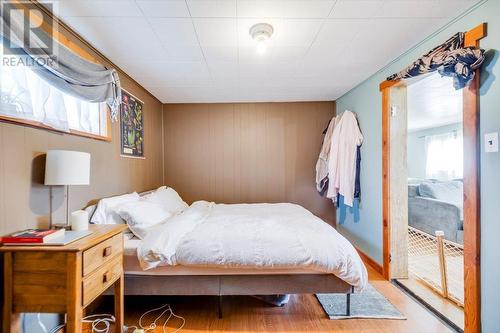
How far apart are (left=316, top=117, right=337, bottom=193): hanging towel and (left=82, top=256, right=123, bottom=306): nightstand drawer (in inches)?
115

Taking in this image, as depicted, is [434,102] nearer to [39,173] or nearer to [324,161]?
[324,161]

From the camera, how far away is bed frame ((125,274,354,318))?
71.9 inches

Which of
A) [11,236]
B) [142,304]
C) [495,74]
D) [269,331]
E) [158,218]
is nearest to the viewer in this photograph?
[11,236]

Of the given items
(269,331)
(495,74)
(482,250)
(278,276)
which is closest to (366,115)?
(495,74)

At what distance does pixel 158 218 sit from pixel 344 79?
2648 mm

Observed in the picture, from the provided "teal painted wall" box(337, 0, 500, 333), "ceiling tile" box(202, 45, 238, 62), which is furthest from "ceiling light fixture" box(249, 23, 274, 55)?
"teal painted wall" box(337, 0, 500, 333)

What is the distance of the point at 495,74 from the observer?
1.43 m

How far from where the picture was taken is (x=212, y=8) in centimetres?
155

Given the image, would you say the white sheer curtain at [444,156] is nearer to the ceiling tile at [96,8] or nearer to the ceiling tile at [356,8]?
the ceiling tile at [356,8]

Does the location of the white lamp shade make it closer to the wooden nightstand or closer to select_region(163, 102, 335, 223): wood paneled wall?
the wooden nightstand

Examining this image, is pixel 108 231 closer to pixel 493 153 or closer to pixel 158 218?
pixel 158 218

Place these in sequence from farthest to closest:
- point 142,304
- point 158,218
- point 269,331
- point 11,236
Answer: point 158,218
point 142,304
point 269,331
point 11,236

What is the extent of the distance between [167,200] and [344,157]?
2353 millimetres

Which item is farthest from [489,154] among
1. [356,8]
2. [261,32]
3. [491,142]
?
[261,32]
